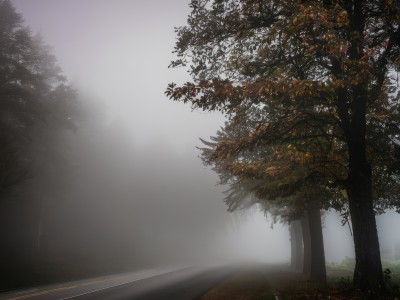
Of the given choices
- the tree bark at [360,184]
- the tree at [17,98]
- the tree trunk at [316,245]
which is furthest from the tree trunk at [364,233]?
the tree at [17,98]

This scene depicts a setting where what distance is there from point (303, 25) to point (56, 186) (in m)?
23.2

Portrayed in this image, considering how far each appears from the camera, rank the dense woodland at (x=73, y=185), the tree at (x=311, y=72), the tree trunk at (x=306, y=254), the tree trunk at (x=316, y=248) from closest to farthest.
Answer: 1. the tree at (x=311, y=72)
2. the tree trunk at (x=316, y=248)
3. the dense woodland at (x=73, y=185)
4. the tree trunk at (x=306, y=254)

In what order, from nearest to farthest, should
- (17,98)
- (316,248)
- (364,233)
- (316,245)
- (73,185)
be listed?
(364,233)
(316,248)
(316,245)
(17,98)
(73,185)

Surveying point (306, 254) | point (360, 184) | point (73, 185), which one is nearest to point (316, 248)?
point (306, 254)

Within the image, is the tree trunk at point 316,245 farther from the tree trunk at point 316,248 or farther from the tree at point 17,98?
the tree at point 17,98

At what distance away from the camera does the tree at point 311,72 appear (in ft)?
26.9

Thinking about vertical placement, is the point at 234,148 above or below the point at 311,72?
below

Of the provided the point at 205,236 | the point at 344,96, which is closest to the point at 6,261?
the point at 344,96

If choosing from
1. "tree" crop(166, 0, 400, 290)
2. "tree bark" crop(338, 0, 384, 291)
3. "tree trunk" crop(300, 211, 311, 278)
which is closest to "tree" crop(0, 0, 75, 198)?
"tree" crop(166, 0, 400, 290)

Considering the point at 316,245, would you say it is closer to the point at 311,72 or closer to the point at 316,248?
the point at 316,248

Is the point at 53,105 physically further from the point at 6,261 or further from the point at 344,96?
the point at 344,96

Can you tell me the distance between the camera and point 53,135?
1024 inches

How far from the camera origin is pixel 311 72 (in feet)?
37.2

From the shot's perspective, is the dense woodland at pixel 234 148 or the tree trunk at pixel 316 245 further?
the tree trunk at pixel 316 245
